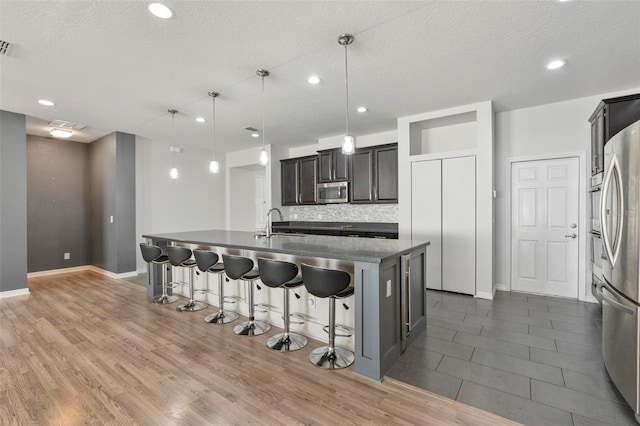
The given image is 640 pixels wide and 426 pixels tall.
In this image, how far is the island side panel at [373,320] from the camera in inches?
87.8

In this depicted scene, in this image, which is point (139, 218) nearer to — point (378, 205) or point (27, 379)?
point (27, 379)

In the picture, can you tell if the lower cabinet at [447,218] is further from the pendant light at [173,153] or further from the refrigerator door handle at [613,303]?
the pendant light at [173,153]

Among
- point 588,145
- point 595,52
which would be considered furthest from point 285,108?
point 588,145

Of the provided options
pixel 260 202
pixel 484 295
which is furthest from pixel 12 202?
pixel 484 295

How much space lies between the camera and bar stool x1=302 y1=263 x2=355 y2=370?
2.27 meters

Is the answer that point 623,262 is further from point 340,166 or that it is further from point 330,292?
point 340,166

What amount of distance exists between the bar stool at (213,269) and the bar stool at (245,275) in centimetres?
28

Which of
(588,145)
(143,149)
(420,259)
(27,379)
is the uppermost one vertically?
(143,149)

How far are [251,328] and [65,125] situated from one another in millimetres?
5143

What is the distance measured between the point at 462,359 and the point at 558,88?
345 centimetres

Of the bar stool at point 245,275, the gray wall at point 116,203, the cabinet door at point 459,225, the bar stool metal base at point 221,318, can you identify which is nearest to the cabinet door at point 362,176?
the cabinet door at point 459,225

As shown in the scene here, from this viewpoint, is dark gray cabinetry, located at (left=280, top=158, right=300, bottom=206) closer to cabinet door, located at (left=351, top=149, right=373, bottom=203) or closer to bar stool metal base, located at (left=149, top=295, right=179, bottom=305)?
cabinet door, located at (left=351, top=149, right=373, bottom=203)

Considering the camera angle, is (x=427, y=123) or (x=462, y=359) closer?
(x=462, y=359)

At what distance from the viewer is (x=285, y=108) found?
4.43 metres
